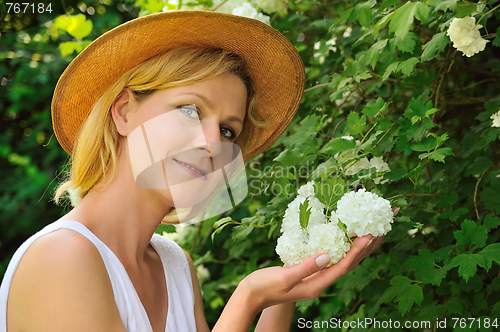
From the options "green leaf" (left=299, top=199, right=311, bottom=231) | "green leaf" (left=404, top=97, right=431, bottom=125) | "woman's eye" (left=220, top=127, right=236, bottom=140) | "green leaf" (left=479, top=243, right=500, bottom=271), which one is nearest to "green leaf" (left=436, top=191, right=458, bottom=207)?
"green leaf" (left=479, top=243, right=500, bottom=271)

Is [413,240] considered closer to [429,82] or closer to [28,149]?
[429,82]

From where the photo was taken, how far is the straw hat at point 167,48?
1.19 metres

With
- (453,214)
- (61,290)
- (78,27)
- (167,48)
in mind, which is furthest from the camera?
(78,27)

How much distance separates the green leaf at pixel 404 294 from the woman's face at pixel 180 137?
0.79 meters

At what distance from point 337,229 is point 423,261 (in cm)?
58

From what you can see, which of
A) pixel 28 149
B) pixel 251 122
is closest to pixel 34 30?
pixel 28 149

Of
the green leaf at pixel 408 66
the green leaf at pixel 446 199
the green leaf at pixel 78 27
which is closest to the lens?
the green leaf at pixel 408 66

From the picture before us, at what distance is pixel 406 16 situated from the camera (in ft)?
4.30

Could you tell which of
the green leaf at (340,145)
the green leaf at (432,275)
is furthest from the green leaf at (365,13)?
the green leaf at (432,275)

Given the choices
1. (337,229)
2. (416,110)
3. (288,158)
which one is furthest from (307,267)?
(416,110)

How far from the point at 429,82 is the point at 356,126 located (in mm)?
633

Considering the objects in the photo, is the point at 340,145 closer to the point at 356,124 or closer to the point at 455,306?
the point at 356,124

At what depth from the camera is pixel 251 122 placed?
1582 mm

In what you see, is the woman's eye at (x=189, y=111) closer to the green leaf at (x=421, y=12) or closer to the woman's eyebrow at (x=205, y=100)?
the woman's eyebrow at (x=205, y=100)
